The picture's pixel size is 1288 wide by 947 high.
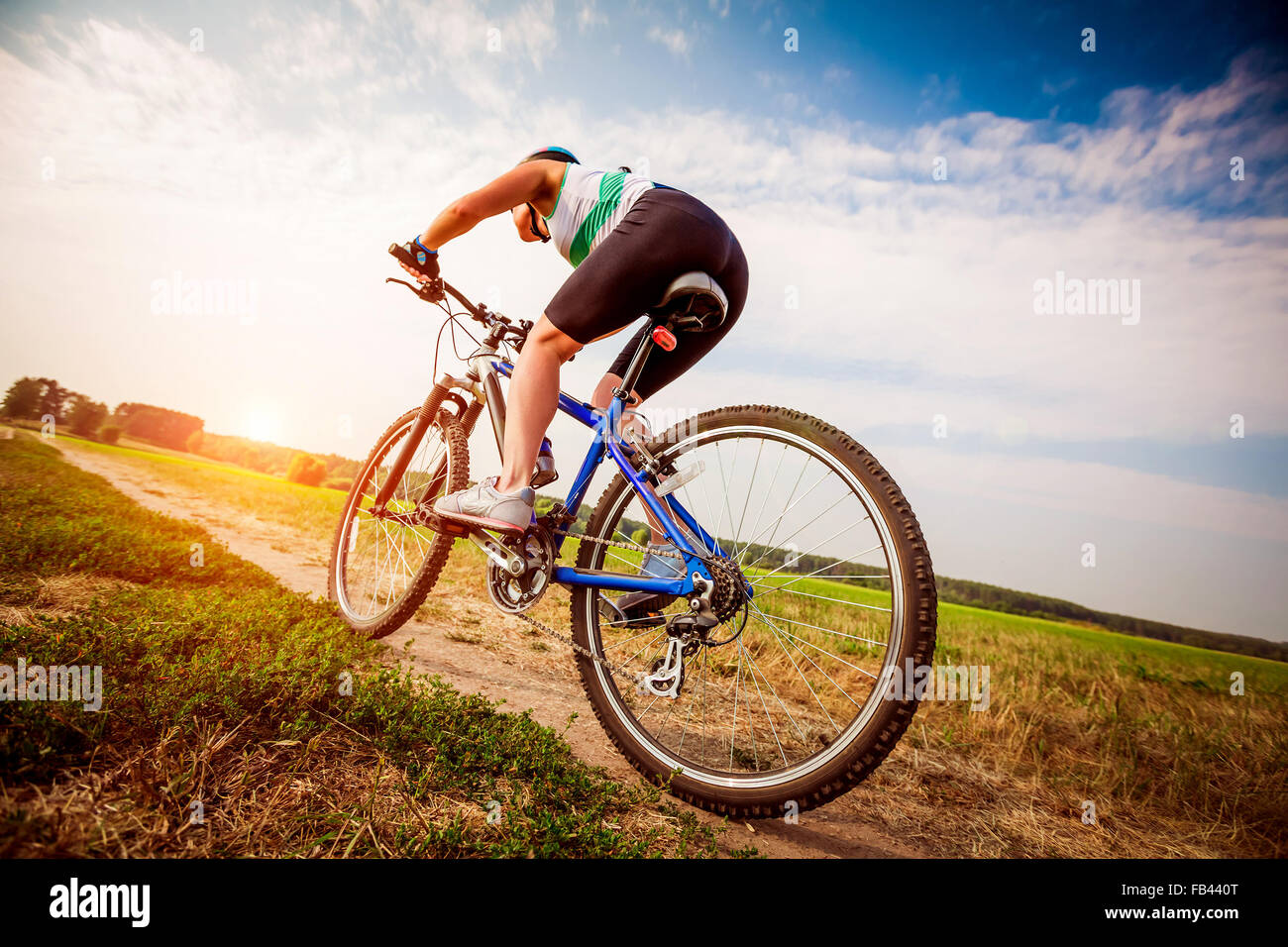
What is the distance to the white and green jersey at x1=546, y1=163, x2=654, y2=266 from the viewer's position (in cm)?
238

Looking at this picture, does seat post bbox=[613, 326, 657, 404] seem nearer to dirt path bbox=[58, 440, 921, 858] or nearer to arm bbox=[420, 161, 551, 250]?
arm bbox=[420, 161, 551, 250]

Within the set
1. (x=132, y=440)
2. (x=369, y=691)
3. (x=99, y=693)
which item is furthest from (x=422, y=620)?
(x=132, y=440)

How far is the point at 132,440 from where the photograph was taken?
2889cm

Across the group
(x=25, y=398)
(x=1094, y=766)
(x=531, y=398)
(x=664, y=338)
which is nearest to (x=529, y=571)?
(x=531, y=398)

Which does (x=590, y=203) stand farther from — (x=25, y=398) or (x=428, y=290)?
(x=25, y=398)

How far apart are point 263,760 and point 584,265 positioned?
2.08 m

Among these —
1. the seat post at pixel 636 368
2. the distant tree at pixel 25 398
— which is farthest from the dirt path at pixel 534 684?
the distant tree at pixel 25 398

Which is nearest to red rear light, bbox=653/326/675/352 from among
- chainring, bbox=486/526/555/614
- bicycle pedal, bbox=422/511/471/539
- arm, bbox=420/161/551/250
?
arm, bbox=420/161/551/250

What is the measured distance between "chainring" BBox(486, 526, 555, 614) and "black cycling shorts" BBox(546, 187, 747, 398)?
3.29 ft

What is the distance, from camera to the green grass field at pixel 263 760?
117 cm

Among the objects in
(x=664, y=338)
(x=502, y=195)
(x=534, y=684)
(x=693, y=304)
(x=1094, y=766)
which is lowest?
(x=1094, y=766)

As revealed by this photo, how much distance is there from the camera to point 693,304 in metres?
2.24
